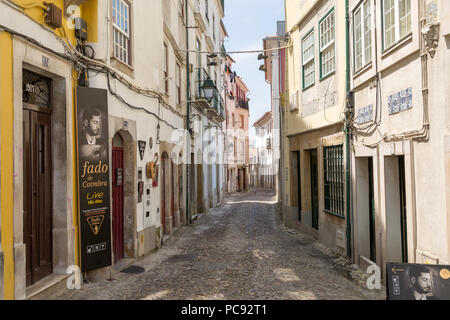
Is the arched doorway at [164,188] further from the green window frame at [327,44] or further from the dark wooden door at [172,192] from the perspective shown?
the green window frame at [327,44]

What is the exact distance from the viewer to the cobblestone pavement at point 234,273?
6629 millimetres

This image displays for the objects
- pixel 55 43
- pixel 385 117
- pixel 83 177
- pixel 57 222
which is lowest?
pixel 57 222

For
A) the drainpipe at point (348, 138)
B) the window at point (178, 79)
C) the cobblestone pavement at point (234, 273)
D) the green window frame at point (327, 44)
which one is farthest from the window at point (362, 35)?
the window at point (178, 79)

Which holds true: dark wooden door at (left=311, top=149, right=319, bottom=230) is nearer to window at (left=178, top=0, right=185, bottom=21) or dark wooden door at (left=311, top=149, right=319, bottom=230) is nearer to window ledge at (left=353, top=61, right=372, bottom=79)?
window ledge at (left=353, top=61, right=372, bottom=79)

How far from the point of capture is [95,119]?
7.12 m

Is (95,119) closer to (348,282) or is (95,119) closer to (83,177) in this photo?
(83,177)

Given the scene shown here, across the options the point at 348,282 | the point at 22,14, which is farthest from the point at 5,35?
the point at 348,282

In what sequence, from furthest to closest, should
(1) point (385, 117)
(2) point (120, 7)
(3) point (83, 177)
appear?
(2) point (120, 7) < (1) point (385, 117) < (3) point (83, 177)

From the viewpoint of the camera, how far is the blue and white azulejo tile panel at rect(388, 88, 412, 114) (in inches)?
249

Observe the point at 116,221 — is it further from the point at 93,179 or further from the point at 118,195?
the point at 93,179

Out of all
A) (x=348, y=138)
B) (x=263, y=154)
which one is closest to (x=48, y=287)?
(x=348, y=138)

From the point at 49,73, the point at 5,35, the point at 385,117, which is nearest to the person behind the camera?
the point at 5,35

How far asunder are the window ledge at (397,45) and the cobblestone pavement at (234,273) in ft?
13.9

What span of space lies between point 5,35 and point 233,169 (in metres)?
34.1
